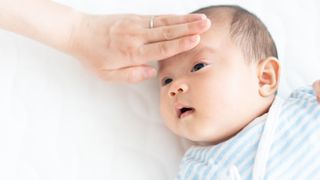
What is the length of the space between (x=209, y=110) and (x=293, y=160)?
166mm

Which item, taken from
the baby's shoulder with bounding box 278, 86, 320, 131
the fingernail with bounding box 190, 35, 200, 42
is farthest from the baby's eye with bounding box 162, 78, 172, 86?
the baby's shoulder with bounding box 278, 86, 320, 131

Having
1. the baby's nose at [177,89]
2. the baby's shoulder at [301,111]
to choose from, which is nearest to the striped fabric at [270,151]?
the baby's shoulder at [301,111]

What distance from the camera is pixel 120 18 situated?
1134 millimetres

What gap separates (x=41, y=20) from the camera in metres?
1.11

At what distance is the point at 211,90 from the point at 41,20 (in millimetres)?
333

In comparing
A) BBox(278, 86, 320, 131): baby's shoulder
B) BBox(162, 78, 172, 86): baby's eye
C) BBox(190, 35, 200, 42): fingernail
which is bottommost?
BBox(278, 86, 320, 131): baby's shoulder

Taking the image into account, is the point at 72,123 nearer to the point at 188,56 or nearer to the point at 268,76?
the point at 188,56

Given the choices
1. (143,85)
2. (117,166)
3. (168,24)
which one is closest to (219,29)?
(168,24)

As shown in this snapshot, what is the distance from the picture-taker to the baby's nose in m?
1.05

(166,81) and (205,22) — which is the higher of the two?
(205,22)

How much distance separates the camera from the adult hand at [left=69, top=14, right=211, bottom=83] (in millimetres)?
1077

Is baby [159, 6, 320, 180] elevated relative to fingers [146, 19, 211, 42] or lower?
lower

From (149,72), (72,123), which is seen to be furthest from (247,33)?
(72,123)

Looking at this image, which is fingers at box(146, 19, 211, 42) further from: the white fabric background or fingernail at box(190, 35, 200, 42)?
the white fabric background
